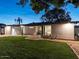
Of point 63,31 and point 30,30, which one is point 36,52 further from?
point 30,30

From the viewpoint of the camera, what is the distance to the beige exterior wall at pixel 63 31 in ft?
113

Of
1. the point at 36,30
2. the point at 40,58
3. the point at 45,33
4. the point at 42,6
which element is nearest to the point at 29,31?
the point at 36,30

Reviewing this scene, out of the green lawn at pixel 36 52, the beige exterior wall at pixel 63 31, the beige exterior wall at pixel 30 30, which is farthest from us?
the beige exterior wall at pixel 30 30

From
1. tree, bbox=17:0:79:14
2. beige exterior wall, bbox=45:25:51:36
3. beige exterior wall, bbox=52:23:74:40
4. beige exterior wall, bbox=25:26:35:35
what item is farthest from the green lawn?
beige exterior wall, bbox=25:26:35:35

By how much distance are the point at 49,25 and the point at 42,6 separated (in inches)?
1191

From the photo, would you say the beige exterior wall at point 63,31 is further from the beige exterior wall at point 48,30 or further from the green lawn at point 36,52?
the green lawn at point 36,52

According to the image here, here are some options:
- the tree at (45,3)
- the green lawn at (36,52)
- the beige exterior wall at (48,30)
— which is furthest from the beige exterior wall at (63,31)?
the tree at (45,3)

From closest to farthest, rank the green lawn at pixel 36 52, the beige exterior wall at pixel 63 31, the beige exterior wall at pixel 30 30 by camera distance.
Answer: the green lawn at pixel 36 52
the beige exterior wall at pixel 63 31
the beige exterior wall at pixel 30 30

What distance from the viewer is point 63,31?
35.9 m

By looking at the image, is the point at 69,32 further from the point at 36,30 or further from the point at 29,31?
the point at 29,31

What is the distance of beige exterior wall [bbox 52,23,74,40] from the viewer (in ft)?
113

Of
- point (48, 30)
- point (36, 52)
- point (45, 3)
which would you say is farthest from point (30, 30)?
point (45, 3)

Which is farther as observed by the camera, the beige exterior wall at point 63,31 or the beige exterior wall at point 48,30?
the beige exterior wall at point 48,30

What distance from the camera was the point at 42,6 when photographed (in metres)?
9.64
